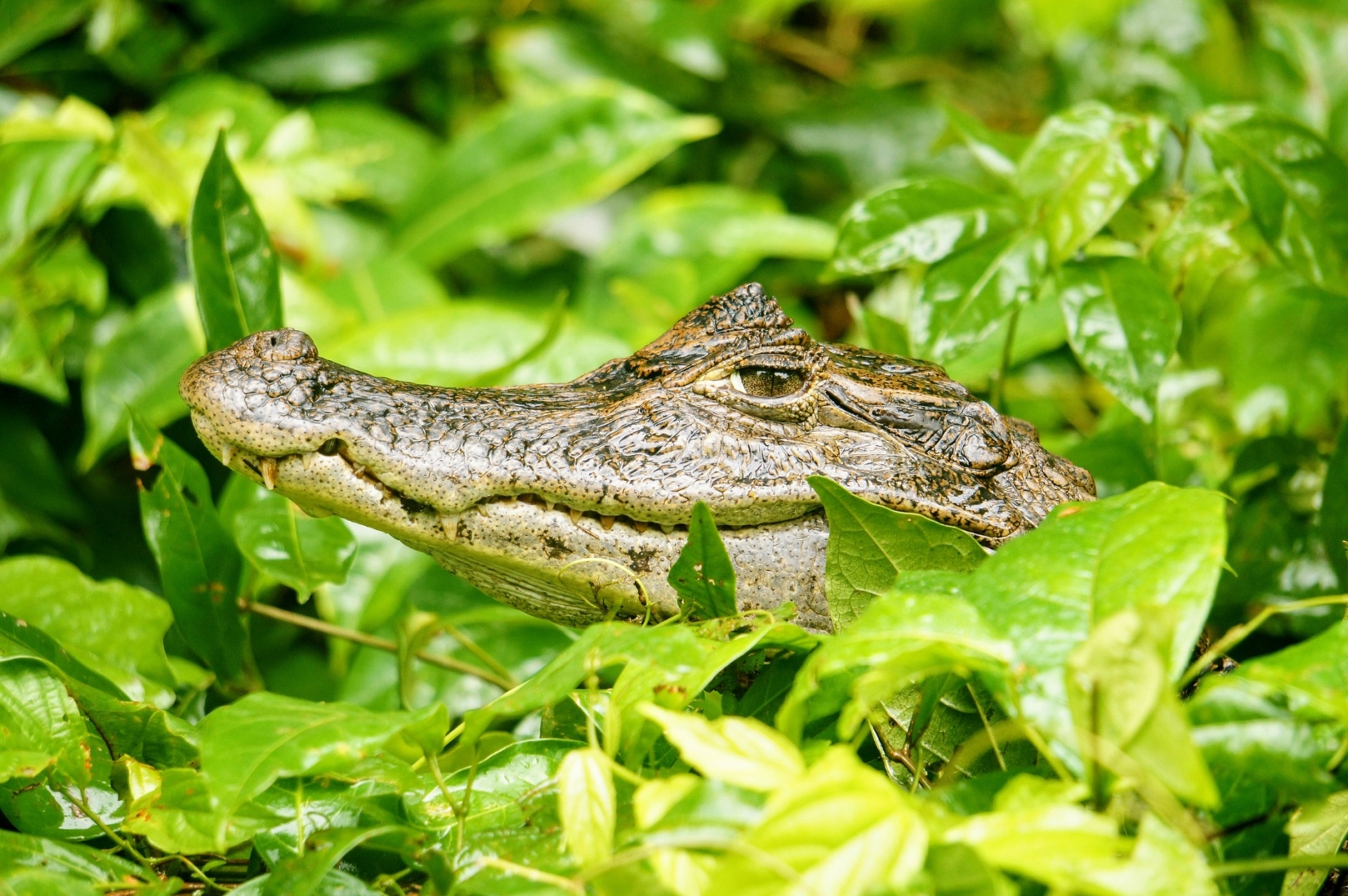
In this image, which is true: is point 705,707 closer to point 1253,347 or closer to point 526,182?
point 1253,347

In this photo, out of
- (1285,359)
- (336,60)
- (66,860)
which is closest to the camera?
(66,860)

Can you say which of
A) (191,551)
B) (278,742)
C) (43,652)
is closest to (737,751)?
(278,742)

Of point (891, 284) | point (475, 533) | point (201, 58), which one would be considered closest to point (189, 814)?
point (475, 533)

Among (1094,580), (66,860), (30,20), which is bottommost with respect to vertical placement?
(66,860)

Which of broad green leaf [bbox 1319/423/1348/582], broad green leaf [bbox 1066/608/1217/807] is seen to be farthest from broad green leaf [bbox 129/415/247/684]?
broad green leaf [bbox 1319/423/1348/582]

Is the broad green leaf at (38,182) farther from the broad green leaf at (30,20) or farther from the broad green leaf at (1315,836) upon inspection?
the broad green leaf at (1315,836)

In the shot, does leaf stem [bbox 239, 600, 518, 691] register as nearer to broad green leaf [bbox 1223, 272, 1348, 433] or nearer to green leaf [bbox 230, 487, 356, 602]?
green leaf [bbox 230, 487, 356, 602]

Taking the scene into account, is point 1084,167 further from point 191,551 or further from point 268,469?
point 191,551
